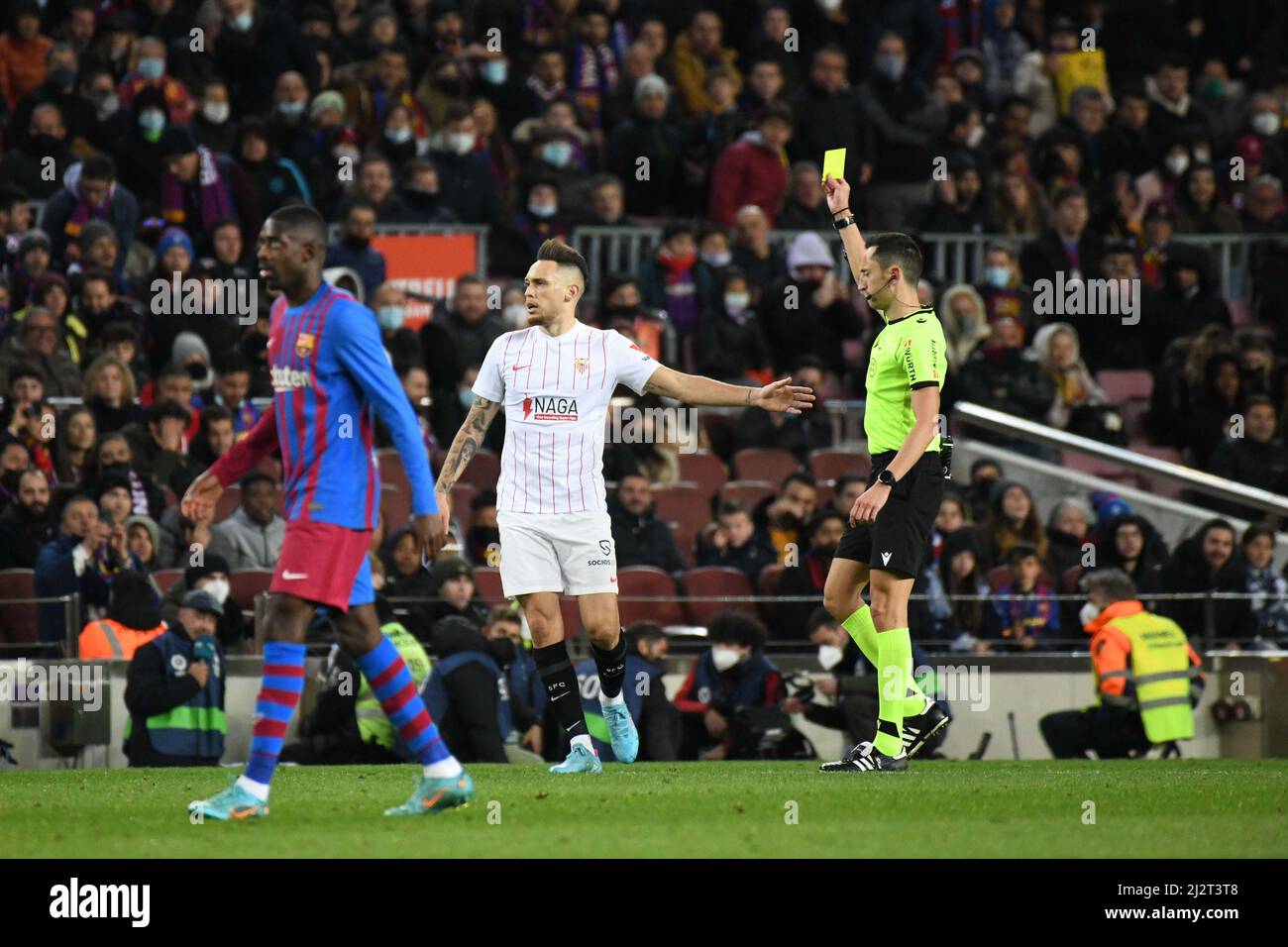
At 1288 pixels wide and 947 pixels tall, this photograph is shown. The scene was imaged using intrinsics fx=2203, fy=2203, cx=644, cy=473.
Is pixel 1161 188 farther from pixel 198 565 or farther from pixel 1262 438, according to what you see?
pixel 198 565

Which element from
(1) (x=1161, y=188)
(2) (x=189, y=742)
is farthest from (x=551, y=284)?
(1) (x=1161, y=188)

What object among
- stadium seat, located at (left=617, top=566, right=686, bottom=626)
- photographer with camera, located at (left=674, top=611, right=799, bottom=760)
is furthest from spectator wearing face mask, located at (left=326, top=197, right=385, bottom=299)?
photographer with camera, located at (left=674, top=611, right=799, bottom=760)

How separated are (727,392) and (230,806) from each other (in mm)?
3135

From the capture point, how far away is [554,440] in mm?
10094

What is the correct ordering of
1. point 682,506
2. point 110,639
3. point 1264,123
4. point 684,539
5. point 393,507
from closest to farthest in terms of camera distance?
point 110,639 → point 393,507 → point 684,539 → point 682,506 → point 1264,123

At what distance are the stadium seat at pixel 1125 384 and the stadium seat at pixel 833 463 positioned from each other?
3.13 metres

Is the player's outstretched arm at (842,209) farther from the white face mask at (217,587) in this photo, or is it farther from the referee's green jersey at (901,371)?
the white face mask at (217,587)

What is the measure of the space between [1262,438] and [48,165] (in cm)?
1039

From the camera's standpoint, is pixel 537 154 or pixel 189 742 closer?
pixel 189 742

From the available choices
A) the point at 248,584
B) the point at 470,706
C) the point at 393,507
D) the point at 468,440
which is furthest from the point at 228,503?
the point at 468,440

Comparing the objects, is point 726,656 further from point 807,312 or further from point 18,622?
point 807,312

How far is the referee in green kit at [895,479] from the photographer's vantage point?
9844 mm

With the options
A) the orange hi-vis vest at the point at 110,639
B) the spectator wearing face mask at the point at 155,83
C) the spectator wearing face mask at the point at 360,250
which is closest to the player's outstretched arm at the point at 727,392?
the orange hi-vis vest at the point at 110,639
